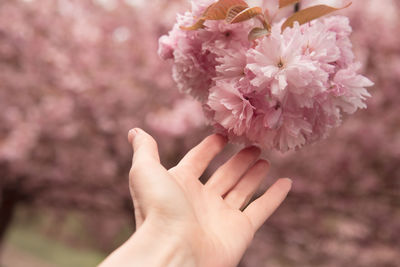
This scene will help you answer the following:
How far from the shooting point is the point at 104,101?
3.97 metres

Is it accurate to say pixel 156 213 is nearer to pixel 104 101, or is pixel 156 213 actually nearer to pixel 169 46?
pixel 169 46

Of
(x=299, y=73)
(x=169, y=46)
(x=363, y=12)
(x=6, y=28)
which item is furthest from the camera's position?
(x=6, y=28)

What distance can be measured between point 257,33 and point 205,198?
0.51 m

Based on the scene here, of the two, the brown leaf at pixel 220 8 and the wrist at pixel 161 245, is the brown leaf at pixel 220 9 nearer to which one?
the brown leaf at pixel 220 8

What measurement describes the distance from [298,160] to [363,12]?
1625mm

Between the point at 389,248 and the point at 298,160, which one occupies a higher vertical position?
the point at 298,160

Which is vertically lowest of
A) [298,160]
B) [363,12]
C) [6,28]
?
[298,160]

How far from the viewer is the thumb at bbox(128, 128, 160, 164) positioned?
3.63 feet

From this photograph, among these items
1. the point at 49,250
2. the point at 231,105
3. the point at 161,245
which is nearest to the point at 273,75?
the point at 231,105

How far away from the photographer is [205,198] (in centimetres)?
118

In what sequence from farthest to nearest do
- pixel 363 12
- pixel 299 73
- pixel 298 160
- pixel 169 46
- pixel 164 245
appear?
pixel 298 160 < pixel 363 12 < pixel 169 46 < pixel 164 245 < pixel 299 73

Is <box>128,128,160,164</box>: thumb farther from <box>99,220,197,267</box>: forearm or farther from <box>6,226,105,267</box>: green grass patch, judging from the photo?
<box>6,226,105,267</box>: green grass patch

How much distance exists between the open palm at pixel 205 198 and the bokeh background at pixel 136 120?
1.95m

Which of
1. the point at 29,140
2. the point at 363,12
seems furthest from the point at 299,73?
the point at 29,140
